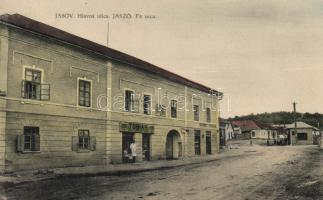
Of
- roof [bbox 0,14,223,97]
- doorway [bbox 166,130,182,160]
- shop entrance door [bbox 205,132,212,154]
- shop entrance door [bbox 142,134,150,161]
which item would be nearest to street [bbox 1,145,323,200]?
roof [bbox 0,14,223,97]

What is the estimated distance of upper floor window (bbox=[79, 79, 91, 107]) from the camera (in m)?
19.7

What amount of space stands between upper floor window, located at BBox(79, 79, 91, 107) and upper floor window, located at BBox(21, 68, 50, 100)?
2.43 metres

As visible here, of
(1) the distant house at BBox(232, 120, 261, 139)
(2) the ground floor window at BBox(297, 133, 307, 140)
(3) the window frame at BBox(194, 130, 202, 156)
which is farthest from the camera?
(1) the distant house at BBox(232, 120, 261, 139)

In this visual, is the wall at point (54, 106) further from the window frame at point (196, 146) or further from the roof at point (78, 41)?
the window frame at point (196, 146)

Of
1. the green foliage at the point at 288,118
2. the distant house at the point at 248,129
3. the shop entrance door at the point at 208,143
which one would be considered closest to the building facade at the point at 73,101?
the shop entrance door at the point at 208,143

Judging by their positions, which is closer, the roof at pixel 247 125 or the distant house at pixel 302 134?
the distant house at pixel 302 134

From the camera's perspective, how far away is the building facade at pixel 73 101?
15836 mm

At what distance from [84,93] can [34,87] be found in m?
3.42

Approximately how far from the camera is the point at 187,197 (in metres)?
10.9

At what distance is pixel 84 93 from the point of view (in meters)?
20.0

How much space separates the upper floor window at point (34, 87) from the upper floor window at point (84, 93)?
2.43 meters

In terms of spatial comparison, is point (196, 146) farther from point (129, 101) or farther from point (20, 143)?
point (20, 143)

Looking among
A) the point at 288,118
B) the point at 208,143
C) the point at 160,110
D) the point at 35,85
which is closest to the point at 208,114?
the point at 208,143

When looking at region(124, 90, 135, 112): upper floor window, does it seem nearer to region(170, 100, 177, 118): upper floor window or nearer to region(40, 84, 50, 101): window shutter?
region(170, 100, 177, 118): upper floor window
